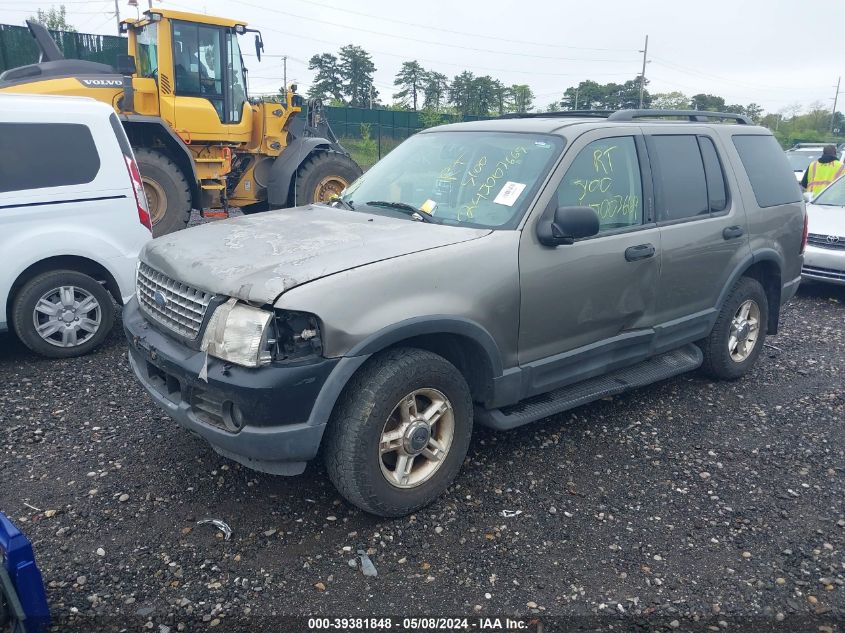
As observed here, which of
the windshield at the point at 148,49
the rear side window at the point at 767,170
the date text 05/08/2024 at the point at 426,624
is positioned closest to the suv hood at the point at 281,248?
the date text 05/08/2024 at the point at 426,624

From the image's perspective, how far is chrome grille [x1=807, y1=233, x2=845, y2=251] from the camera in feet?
25.7

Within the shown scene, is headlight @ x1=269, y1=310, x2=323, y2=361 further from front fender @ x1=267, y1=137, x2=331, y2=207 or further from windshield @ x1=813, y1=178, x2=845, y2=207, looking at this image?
windshield @ x1=813, y1=178, x2=845, y2=207

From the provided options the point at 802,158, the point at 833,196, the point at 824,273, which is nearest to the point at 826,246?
the point at 824,273

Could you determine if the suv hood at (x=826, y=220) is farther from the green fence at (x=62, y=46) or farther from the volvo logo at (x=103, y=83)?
the green fence at (x=62, y=46)

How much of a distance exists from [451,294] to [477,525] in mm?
1153

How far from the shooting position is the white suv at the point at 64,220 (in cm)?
510

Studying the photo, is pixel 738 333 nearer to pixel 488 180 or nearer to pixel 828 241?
pixel 488 180

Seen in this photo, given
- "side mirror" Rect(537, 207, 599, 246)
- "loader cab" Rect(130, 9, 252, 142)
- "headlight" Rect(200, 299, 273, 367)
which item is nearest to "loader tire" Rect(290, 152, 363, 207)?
"loader cab" Rect(130, 9, 252, 142)

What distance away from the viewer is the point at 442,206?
154 inches

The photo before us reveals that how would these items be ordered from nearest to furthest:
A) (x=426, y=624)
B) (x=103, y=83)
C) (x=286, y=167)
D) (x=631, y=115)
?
(x=426, y=624), (x=631, y=115), (x=103, y=83), (x=286, y=167)

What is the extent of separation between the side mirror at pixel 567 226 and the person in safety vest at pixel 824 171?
882 cm

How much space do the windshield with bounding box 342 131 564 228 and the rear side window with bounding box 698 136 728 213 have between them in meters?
1.42

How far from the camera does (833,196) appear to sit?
8859mm

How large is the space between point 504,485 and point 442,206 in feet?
5.30
